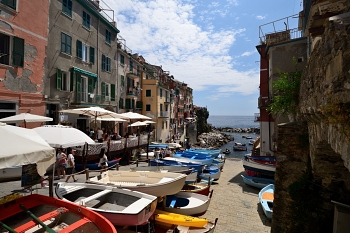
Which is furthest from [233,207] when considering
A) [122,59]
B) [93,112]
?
[122,59]

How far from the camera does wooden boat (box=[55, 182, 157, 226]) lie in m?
6.19

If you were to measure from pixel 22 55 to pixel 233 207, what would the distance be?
1588cm

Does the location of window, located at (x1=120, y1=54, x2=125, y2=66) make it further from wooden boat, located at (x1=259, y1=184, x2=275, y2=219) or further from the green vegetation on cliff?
the green vegetation on cliff

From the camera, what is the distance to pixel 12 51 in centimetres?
1311

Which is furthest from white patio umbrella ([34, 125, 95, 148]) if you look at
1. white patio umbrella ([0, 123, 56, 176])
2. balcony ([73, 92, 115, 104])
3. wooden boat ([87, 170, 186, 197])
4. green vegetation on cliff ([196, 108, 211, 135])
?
green vegetation on cliff ([196, 108, 211, 135])

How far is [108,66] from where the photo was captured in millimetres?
24641

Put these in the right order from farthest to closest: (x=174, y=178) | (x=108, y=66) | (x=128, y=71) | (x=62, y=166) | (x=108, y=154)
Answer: (x=128, y=71) → (x=108, y=66) → (x=108, y=154) → (x=62, y=166) → (x=174, y=178)

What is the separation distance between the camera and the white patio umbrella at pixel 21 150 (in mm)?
3975

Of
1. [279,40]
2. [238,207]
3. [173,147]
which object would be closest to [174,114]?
[173,147]

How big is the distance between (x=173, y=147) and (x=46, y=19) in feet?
55.5

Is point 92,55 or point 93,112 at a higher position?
point 92,55

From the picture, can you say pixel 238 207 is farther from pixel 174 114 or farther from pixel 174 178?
pixel 174 114

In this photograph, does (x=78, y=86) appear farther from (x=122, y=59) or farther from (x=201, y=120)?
(x=201, y=120)

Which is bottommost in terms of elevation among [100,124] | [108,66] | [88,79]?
[100,124]
